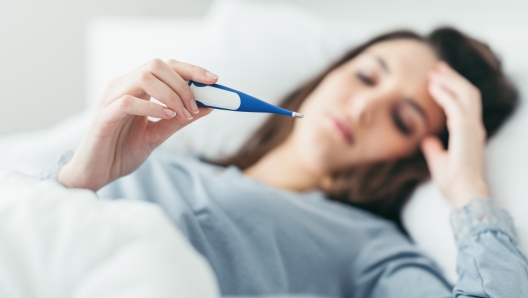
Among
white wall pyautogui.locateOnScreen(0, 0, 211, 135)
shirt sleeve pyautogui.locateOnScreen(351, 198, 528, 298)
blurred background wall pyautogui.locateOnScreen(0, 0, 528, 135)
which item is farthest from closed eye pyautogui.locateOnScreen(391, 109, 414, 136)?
white wall pyautogui.locateOnScreen(0, 0, 211, 135)

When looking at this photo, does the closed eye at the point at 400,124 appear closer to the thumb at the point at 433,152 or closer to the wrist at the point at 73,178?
the thumb at the point at 433,152

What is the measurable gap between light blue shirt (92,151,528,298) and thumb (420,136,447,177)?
0.16 meters

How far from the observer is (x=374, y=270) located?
86 cm

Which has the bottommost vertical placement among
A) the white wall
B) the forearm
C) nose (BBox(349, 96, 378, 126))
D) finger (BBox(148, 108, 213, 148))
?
the white wall

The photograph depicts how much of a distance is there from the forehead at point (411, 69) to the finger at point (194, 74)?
20.9 inches

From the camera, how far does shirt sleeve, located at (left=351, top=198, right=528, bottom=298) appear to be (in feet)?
2.11

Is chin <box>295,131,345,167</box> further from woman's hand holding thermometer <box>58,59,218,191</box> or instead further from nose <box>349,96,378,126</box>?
woman's hand holding thermometer <box>58,59,218,191</box>

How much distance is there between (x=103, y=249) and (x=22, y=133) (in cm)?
144

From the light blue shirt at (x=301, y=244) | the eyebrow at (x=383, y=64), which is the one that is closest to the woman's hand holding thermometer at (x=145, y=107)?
the light blue shirt at (x=301, y=244)

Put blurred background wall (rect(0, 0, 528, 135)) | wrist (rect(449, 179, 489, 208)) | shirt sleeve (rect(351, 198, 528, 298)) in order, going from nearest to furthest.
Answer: shirt sleeve (rect(351, 198, 528, 298))
wrist (rect(449, 179, 489, 208))
blurred background wall (rect(0, 0, 528, 135))

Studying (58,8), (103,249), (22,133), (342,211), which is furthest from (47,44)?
(103,249)

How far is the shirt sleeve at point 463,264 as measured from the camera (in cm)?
64

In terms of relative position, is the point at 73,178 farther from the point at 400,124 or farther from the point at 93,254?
the point at 400,124

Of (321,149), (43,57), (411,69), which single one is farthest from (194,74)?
(43,57)
